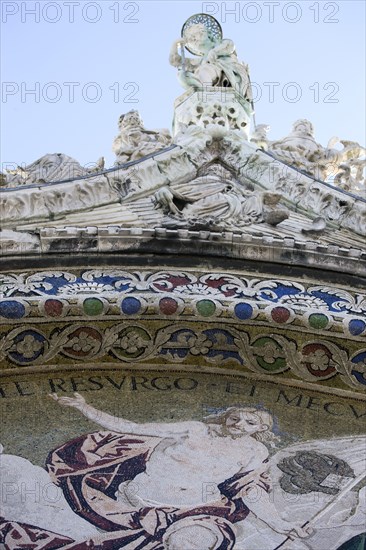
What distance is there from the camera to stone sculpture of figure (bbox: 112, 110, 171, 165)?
8203 mm

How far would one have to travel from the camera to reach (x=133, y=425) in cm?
618

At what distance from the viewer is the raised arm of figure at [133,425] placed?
614cm

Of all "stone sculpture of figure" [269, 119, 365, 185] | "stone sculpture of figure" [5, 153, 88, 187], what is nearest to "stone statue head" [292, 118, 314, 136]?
"stone sculpture of figure" [269, 119, 365, 185]

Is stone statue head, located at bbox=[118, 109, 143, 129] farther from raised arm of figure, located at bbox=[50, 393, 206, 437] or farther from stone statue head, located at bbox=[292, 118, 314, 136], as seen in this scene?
raised arm of figure, located at bbox=[50, 393, 206, 437]

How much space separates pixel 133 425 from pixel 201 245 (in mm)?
1293

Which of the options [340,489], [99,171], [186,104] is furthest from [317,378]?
[186,104]

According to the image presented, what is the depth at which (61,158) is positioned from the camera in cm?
802

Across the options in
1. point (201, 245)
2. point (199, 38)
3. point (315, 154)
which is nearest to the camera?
point (201, 245)

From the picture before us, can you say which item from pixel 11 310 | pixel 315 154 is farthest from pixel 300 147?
pixel 11 310

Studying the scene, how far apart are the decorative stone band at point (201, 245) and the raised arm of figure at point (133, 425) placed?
1.04 m

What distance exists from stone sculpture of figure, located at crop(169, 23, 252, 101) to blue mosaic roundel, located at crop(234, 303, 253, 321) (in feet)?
9.72

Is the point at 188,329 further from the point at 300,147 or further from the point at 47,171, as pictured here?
the point at 300,147

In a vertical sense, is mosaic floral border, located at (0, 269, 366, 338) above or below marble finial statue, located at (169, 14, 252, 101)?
below

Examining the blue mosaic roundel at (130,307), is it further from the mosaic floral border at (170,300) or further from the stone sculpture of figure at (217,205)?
the stone sculpture of figure at (217,205)
